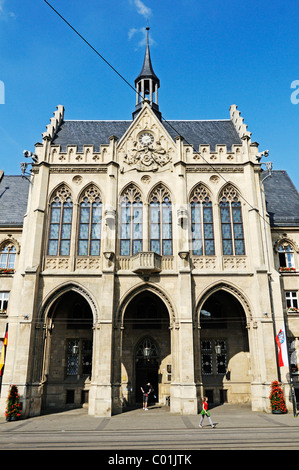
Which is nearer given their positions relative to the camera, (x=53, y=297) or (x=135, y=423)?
(x=135, y=423)

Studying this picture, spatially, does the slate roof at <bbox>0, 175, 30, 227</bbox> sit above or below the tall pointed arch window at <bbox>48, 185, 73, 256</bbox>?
above

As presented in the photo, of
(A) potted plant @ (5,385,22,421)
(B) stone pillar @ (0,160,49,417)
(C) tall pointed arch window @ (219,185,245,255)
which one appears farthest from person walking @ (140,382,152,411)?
(C) tall pointed arch window @ (219,185,245,255)

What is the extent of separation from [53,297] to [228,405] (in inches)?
525

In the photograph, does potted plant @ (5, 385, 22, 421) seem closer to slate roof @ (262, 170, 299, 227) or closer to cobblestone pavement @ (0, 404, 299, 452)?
cobblestone pavement @ (0, 404, 299, 452)

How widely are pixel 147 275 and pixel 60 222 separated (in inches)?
276

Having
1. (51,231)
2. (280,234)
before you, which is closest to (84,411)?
(51,231)

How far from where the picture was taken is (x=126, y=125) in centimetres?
3117

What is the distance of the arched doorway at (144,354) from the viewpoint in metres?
23.9

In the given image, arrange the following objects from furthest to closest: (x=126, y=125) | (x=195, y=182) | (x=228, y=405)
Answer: (x=126, y=125) < (x=195, y=182) < (x=228, y=405)

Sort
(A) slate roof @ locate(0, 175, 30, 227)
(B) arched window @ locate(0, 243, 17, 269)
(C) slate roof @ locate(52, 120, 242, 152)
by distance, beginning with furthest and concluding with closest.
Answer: (C) slate roof @ locate(52, 120, 242, 152), (A) slate roof @ locate(0, 175, 30, 227), (B) arched window @ locate(0, 243, 17, 269)

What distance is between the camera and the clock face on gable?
1007 inches

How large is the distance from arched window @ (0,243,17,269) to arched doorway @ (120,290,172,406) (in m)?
8.93

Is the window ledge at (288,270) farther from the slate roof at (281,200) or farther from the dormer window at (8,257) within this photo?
the dormer window at (8,257)
